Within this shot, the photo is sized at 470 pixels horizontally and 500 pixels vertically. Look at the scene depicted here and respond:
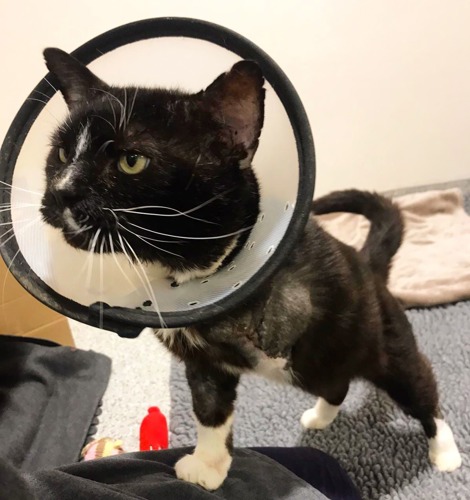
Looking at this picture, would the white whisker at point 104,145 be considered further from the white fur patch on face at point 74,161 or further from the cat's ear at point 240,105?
the cat's ear at point 240,105

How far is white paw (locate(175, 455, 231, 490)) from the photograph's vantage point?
801 mm

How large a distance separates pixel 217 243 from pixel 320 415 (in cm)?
57

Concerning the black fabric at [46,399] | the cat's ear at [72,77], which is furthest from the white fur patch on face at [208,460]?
the cat's ear at [72,77]

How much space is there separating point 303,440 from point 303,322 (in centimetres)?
44

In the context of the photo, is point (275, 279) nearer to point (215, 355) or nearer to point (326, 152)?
point (215, 355)

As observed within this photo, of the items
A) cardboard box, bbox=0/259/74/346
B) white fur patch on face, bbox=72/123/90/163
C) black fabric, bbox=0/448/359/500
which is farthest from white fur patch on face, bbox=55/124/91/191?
cardboard box, bbox=0/259/74/346

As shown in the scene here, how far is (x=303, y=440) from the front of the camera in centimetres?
114

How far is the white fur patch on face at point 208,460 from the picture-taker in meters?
0.81

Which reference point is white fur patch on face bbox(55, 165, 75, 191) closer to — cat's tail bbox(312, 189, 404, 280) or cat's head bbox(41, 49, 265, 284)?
cat's head bbox(41, 49, 265, 284)

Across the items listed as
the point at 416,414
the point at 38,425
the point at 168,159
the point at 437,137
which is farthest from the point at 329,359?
the point at 437,137

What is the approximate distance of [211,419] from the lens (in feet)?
2.83

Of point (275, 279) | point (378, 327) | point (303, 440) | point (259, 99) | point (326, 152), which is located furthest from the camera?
point (326, 152)

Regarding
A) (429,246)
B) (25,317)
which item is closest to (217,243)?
(25,317)

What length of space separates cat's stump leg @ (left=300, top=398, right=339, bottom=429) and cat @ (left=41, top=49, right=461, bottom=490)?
15 cm
